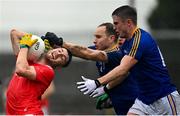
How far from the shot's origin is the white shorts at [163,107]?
12438mm

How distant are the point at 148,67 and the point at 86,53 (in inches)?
33.4

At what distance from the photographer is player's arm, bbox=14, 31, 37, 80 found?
11.2 metres

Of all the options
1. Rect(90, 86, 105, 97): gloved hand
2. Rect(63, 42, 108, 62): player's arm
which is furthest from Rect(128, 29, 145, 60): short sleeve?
Rect(90, 86, 105, 97): gloved hand

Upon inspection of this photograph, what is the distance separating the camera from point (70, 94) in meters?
21.3

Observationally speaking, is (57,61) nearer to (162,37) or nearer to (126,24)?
(126,24)

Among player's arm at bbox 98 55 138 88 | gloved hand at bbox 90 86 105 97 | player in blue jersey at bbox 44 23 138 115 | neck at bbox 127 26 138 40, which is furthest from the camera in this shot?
player in blue jersey at bbox 44 23 138 115

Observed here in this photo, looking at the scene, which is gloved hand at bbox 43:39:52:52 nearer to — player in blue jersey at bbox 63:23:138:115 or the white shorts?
player in blue jersey at bbox 63:23:138:115

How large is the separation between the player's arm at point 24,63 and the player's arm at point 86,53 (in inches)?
40.3

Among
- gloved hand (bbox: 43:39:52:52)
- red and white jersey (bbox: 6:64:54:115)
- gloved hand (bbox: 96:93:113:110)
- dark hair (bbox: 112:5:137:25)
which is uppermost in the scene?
dark hair (bbox: 112:5:137:25)

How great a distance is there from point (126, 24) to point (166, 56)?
825 cm

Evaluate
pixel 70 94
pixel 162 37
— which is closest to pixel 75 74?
pixel 70 94

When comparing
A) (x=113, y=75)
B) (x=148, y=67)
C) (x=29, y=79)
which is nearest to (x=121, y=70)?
(x=113, y=75)

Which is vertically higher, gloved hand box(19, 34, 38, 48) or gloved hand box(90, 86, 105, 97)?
gloved hand box(19, 34, 38, 48)

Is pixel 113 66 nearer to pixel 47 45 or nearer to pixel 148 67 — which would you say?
pixel 148 67
